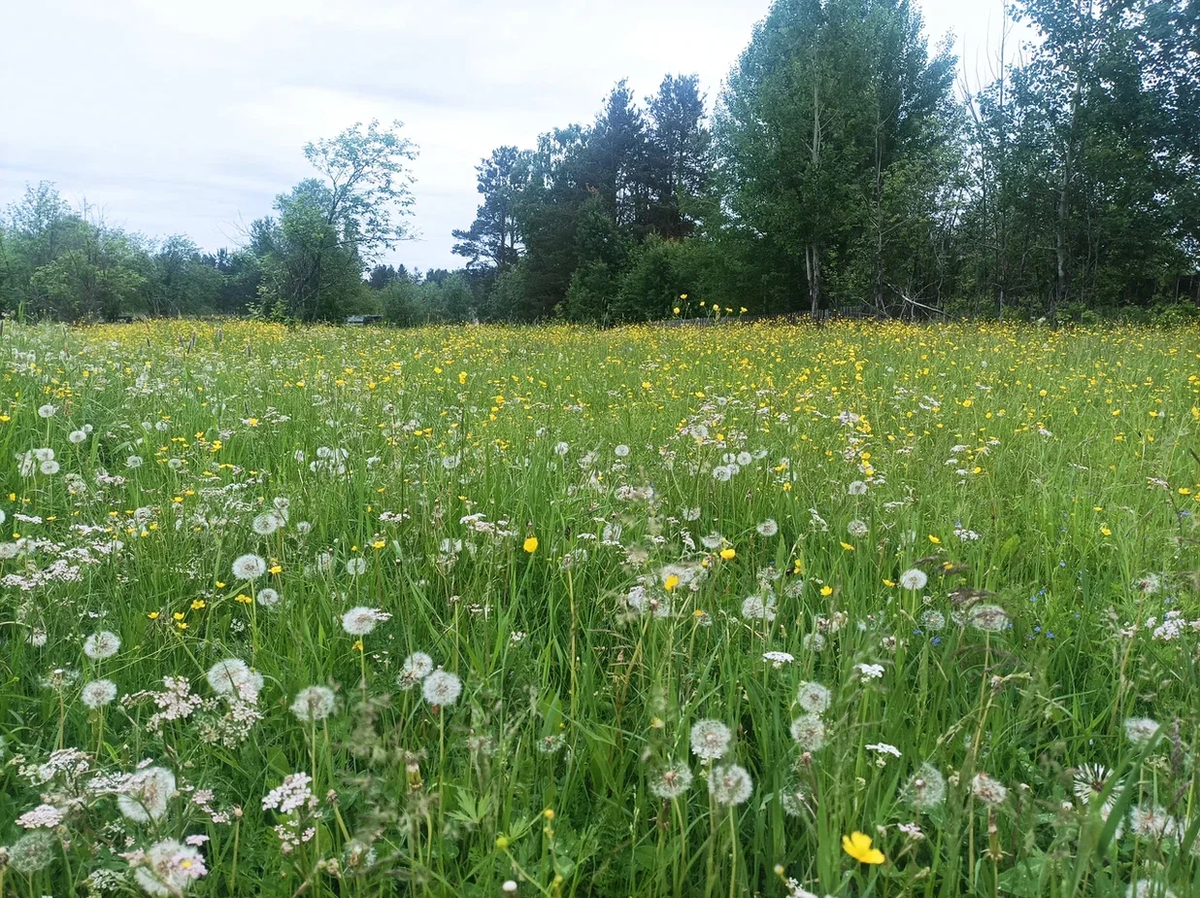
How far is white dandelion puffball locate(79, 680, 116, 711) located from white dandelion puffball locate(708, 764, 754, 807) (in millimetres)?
1149

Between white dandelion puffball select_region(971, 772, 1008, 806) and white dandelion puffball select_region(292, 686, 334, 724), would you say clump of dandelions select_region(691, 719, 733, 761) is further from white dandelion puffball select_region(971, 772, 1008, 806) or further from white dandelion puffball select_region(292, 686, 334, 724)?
white dandelion puffball select_region(292, 686, 334, 724)

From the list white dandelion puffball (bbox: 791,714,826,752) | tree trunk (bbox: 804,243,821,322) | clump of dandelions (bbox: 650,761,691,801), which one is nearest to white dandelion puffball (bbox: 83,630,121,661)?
clump of dandelions (bbox: 650,761,691,801)

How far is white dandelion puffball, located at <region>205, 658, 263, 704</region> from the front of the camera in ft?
4.90

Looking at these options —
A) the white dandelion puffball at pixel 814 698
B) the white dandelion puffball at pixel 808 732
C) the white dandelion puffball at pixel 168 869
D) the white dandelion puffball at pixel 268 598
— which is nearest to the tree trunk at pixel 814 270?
the white dandelion puffball at pixel 268 598

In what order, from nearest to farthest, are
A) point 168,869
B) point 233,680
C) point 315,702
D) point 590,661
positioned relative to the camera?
point 168,869
point 315,702
point 233,680
point 590,661

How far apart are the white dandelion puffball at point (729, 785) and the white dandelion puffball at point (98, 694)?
45.2 inches

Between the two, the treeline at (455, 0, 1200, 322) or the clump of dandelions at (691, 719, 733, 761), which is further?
the treeline at (455, 0, 1200, 322)

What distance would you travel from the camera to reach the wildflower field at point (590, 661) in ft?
3.87

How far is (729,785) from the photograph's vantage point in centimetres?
106

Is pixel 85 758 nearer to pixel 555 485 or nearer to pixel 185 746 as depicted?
pixel 185 746

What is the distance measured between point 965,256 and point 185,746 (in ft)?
80.2

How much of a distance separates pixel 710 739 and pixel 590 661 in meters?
0.58

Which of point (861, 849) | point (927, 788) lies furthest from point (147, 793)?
point (927, 788)

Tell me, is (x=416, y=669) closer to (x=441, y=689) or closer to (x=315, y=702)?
(x=441, y=689)
